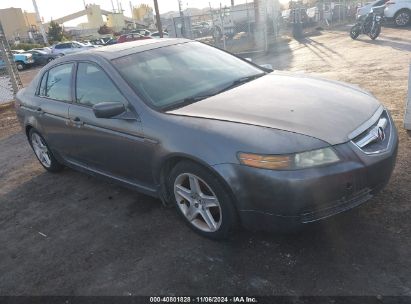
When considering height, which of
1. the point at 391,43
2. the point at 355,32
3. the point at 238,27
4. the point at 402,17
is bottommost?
the point at 391,43

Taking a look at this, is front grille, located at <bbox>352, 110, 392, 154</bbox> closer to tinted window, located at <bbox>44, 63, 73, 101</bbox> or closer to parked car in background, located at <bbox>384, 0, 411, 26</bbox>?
tinted window, located at <bbox>44, 63, 73, 101</bbox>

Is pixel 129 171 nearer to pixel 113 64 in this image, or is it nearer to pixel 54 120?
pixel 113 64

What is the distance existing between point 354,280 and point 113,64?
281 cm

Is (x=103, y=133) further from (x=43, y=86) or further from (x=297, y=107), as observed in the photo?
(x=297, y=107)

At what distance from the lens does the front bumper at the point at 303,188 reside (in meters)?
2.64

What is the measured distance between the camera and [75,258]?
3414mm

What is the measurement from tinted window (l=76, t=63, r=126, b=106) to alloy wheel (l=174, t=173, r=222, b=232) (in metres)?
0.96

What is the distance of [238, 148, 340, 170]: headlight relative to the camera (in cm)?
266

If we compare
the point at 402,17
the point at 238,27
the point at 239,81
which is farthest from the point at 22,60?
the point at 239,81

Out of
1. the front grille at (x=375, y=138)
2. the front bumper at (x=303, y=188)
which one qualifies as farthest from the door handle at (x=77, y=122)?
the front grille at (x=375, y=138)

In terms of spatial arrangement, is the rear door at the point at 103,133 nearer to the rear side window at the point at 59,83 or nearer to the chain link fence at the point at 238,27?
the rear side window at the point at 59,83

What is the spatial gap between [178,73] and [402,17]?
17.4 m

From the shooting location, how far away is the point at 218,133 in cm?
293

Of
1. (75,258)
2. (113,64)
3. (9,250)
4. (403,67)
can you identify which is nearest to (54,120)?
(113,64)
